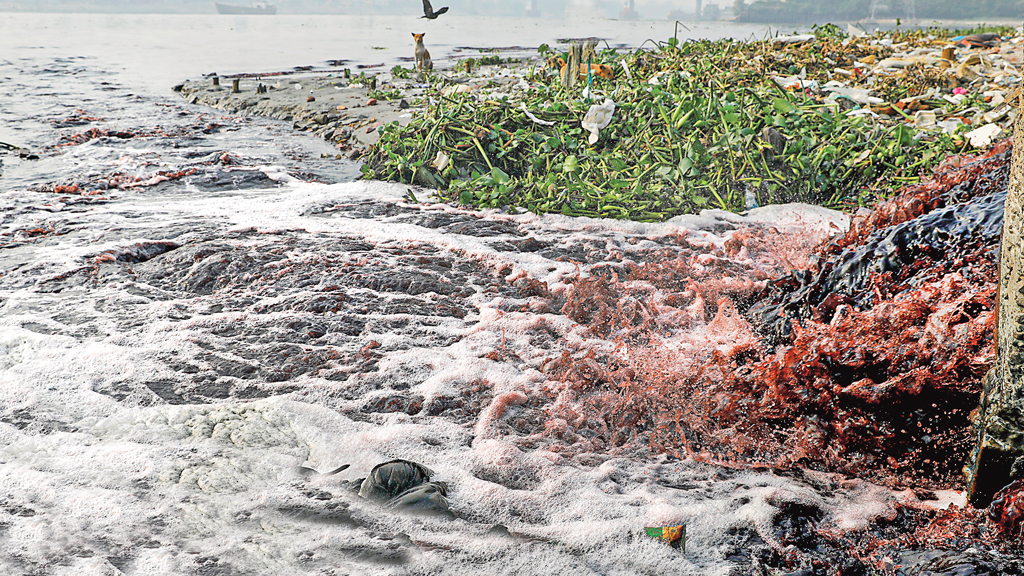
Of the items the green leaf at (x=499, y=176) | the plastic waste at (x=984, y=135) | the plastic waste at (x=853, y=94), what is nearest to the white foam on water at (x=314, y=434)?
the green leaf at (x=499, y=176)

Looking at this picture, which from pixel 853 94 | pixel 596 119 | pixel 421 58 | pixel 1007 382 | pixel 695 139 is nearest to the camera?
pixel 1007 382

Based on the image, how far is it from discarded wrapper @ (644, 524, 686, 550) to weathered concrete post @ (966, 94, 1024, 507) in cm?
81

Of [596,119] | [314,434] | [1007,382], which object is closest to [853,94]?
[596,119]

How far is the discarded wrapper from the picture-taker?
1.87 m

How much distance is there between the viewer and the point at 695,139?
520 centimetres

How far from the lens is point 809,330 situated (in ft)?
8.73

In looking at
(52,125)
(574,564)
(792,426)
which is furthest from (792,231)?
(52,125)

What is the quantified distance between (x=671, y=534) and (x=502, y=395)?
988 millimetres

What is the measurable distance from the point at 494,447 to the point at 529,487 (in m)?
0.26

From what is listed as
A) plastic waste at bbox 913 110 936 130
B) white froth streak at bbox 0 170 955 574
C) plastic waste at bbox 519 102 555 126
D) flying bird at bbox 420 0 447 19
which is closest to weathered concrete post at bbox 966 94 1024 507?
white froth streak at bbox 0 170 955 574

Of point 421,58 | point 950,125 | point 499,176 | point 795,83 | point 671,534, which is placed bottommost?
point 671,534

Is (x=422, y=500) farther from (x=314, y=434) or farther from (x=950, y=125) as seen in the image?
(x=950, y=125)

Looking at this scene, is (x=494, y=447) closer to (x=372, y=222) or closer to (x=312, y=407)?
(x=312, y=407)

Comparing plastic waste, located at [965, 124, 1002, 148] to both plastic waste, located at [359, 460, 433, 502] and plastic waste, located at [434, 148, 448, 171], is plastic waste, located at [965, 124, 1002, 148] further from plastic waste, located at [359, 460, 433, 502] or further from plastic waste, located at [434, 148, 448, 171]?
plastic waste, located at [359, 460, 433, 502]
